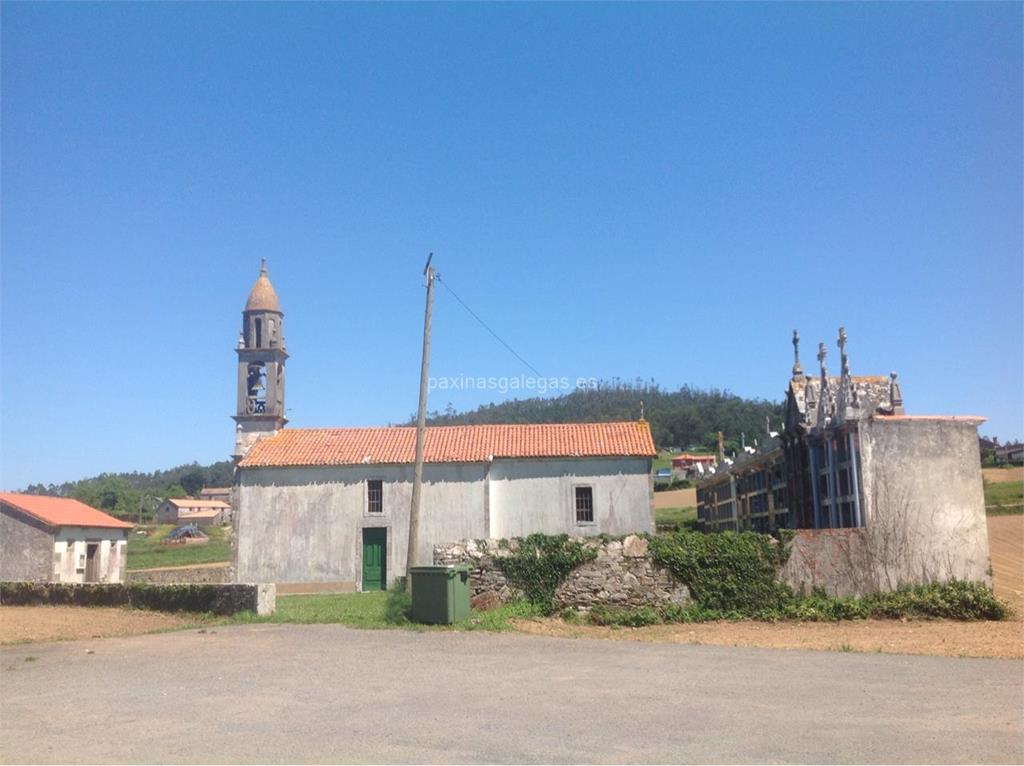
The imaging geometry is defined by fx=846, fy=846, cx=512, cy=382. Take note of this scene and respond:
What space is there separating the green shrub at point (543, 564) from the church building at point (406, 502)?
41.3ft

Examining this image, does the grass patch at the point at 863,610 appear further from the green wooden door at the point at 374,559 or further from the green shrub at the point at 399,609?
the green wooden door at the point at 374,559

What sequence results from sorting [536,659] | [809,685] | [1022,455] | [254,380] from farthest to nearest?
[1022,455], [254,380], [536,659], [809,685]

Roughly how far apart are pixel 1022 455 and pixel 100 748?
92.3m

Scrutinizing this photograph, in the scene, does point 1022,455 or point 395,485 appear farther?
point 1022,455

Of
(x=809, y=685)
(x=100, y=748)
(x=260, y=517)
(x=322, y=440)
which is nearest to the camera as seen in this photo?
(x=100, y=748)

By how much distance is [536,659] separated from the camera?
11.5 m

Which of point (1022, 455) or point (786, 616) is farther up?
point (1022, 455)

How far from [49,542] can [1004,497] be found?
49738 millimetres

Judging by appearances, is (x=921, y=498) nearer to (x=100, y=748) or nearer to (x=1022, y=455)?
(x=100, y=748)

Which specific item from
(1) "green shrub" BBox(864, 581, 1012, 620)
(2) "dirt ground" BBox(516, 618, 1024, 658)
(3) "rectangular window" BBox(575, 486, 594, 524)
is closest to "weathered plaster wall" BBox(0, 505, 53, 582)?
(3) "rectangular window" BBox(575, 486, 594, 524)

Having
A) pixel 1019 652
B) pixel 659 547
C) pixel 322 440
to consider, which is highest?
pixel 322 440

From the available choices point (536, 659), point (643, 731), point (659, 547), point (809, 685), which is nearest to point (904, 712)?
point (809, 685)

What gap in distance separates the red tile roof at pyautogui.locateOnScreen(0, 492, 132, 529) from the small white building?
453 inches

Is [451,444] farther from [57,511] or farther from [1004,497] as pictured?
[1004,497]
